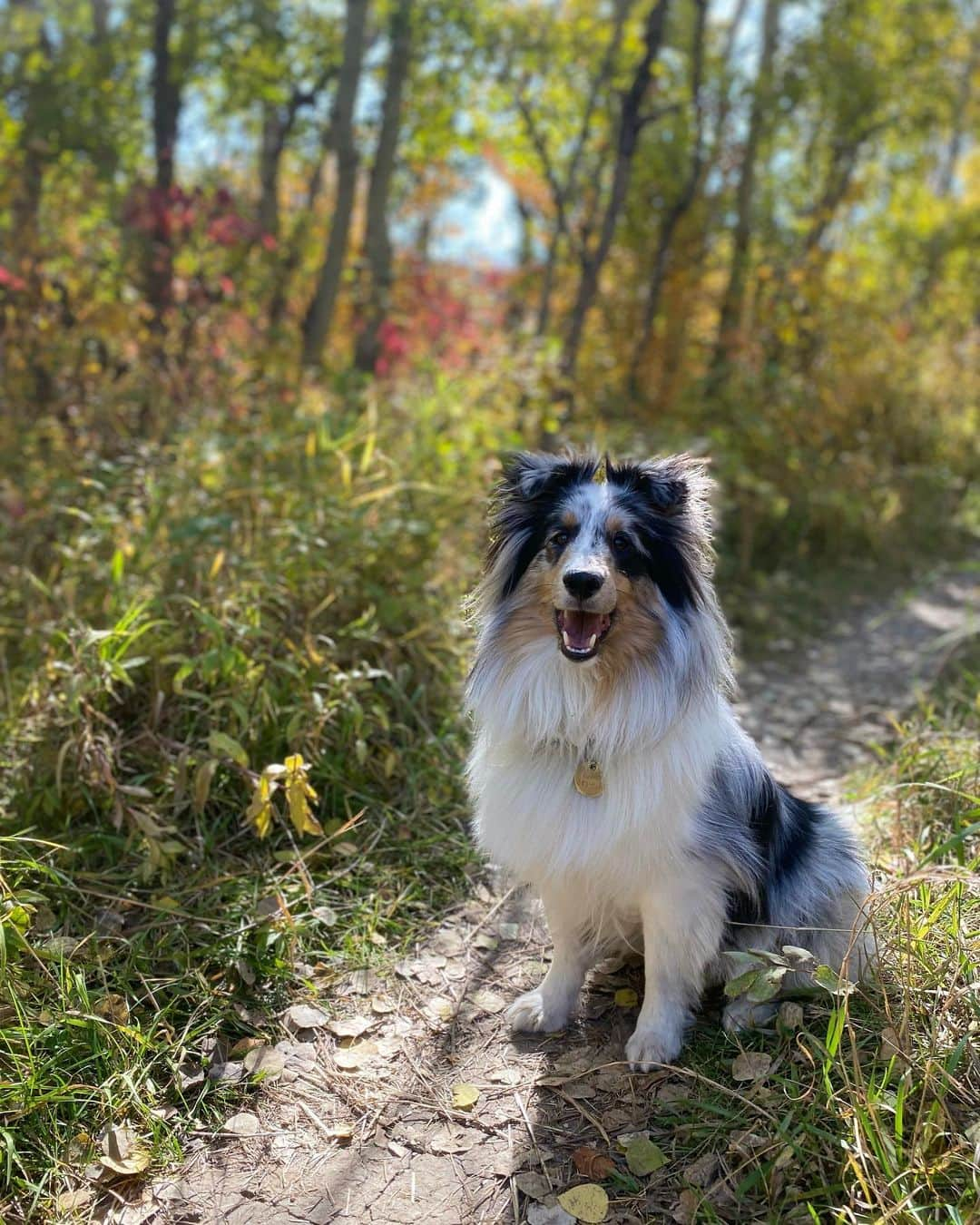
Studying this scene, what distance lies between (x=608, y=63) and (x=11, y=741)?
6.71 metres

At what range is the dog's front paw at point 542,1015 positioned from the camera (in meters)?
2.94

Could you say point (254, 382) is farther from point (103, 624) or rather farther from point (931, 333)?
point (931, 333)

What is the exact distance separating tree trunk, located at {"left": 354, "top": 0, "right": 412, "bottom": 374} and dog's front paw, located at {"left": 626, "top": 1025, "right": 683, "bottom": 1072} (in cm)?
523

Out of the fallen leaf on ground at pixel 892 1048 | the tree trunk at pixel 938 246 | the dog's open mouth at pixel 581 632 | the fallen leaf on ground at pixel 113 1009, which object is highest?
the tree trunk at pixel 938 246

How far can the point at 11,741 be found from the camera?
3.66 metres

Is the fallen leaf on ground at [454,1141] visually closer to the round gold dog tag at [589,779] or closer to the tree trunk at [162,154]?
the round gold dog tag at [589,779]

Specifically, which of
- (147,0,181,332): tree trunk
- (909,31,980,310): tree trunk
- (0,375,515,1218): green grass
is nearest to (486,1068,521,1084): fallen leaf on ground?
(0,375,515,1218): green grass

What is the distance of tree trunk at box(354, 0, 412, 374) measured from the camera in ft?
22.6

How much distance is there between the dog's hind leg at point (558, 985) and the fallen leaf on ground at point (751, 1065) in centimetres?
53

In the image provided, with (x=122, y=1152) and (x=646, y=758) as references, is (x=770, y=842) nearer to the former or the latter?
(x=646, y=758)

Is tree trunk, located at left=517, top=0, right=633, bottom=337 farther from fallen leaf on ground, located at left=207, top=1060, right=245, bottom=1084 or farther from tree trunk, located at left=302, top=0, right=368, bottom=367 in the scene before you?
fallen leaf on ground, located at left=207, top=1060, right=245, bottom=1084

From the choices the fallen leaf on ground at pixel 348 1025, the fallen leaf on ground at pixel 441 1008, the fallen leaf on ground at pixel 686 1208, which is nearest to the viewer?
the fallen leaf on ground at pixel 686 1208

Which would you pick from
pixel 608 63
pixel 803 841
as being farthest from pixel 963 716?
pixel 608 63

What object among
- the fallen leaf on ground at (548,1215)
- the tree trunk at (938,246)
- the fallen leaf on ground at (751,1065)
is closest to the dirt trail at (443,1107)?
the fallen leaf on ground at (548,1215)
